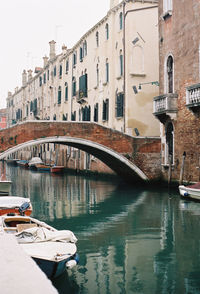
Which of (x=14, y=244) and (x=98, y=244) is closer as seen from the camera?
(x=14, y=244)

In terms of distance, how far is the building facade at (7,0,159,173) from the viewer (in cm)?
1895

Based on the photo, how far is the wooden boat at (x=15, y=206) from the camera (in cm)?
967

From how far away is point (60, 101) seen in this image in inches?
1156

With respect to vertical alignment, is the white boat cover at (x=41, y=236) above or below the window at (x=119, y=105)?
below

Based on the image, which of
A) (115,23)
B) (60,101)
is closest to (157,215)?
(115,23)

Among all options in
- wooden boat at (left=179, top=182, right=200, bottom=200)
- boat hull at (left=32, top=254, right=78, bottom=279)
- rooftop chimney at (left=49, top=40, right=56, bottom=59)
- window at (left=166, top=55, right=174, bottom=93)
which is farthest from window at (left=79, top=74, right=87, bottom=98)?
boat hull at (left=32, top=254, right=78, bottom=279)

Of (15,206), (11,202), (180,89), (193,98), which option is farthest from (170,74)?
(15,206)

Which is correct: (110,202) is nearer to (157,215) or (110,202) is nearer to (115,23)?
(157,215)

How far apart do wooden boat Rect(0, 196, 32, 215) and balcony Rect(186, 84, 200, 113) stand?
20.7 ft

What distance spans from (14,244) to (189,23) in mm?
12157

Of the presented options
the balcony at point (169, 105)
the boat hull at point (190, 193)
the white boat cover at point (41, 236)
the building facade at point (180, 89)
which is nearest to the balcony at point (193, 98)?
the building facade at point (180, 89)

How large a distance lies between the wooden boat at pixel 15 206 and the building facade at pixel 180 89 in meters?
6.40

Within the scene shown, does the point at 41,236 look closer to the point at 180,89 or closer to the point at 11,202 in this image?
the point at 11,202

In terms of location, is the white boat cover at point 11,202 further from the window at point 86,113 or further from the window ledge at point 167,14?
the window at point 86,113
